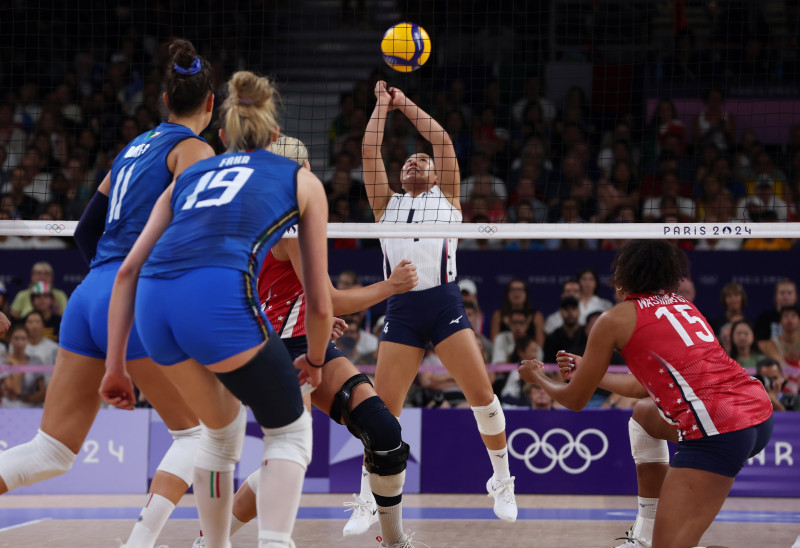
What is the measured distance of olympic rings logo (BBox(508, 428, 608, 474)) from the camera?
28.4ft

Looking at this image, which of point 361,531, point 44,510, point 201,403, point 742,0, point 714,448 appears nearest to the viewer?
point 201,403

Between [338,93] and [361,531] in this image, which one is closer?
[361,531]

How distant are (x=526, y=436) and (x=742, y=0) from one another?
26.1 feet

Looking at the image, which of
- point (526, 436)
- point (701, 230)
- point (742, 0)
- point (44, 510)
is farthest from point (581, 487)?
point (742, 0)

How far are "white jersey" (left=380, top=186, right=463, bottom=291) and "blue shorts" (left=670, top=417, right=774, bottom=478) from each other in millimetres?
2506

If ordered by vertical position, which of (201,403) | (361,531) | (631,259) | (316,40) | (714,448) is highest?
(316,40)

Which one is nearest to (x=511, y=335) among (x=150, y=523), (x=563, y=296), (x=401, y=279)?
(x=563, y=296)

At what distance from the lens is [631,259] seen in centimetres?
436

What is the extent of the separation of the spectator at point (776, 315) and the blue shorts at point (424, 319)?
4609mm

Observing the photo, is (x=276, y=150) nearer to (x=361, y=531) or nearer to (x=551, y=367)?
(x=361, y=531)

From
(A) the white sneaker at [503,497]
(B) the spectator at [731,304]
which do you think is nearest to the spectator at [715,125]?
(B) the spectator at [731,304]

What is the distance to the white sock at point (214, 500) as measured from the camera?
11.3 feet

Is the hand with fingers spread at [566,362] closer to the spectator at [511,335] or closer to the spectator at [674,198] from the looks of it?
the spectator at [511,335]

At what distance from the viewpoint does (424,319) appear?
604cm
